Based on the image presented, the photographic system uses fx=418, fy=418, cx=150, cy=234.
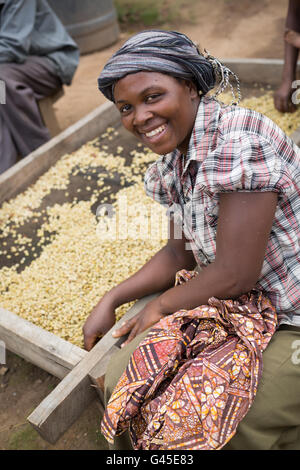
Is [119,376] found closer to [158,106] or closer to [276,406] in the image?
[276,406]

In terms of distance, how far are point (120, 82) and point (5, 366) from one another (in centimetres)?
195

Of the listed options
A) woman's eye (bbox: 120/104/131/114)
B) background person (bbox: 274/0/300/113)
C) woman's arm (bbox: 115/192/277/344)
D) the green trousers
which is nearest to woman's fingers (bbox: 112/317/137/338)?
woman's arm (bbox: 115/192/277/344)

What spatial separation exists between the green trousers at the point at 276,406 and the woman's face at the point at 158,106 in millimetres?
841

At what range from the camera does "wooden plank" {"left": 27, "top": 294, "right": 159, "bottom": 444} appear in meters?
1.75

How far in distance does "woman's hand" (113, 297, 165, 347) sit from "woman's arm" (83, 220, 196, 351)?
17 centimetres

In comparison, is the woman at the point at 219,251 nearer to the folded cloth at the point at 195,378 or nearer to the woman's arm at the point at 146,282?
the folded cloth at the point at 195,378

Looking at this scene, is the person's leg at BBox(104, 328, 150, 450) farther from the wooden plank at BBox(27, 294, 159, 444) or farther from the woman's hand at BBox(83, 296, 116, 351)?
the woman's hand at BBox(83, 296, 116, 351)

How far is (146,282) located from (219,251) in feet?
2.43

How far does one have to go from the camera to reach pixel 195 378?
136cm

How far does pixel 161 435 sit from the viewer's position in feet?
4.33

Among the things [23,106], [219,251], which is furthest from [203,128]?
[23,106]

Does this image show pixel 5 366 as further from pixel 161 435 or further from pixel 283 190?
pixel 283 190

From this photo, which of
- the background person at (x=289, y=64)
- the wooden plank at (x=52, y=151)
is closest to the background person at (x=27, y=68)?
the wooden plank at (x=52, y=151)

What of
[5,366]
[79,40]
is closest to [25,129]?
[5,366]
